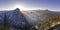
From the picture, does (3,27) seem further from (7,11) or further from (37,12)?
(37,12)

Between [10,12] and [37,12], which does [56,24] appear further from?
[10,12]

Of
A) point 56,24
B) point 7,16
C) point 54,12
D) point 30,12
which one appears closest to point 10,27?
point 7,16

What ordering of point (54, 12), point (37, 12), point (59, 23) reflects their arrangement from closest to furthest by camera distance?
point (59, 23), point (54, 12), point (37, 12)

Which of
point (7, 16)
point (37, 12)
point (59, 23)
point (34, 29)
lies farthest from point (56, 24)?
point (7, 16)

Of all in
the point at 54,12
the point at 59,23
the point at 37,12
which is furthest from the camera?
the point at 37,12

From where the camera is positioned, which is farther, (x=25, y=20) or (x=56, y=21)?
(x=25, y=20)

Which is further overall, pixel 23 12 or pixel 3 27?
pixel 23 12

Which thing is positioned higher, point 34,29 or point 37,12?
point 37,12

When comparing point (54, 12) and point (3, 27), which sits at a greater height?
point (54, 12)

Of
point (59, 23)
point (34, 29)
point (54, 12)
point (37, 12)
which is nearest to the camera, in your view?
point (59, 23)
